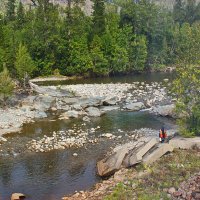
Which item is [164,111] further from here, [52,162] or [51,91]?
[52,162]

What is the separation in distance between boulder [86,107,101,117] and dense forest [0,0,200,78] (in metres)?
28.7

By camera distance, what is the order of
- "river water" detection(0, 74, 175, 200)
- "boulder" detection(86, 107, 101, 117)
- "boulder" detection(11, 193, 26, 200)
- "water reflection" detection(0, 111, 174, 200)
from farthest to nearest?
"boulder" detection(86, 107, 101, 117), "river water" detection(0, 74, 175, 200), "water reflection" detection(0, 111, 174, 200), "boulder" detection(11, 193, 26, 200)

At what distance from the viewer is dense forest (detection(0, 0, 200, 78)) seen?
265 feet

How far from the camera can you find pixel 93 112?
47188mm

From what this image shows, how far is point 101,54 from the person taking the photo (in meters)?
82.6

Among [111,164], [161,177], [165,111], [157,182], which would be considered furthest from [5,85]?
[157,182]

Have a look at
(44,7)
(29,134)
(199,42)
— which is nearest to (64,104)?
(29,134)

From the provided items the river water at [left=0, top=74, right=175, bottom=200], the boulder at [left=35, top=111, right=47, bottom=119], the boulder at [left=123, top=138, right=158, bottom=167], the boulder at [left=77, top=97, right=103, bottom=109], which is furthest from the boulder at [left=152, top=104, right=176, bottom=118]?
the boulder at [left=123, top=138, right=158, bottom=167]

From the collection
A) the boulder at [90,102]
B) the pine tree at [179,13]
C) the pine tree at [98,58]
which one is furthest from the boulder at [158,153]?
the pine tree at [179,13]

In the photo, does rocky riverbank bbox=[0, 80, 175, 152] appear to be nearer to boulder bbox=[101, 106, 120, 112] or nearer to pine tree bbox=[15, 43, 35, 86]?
boulder bbox=[101, 106, 120, 112]

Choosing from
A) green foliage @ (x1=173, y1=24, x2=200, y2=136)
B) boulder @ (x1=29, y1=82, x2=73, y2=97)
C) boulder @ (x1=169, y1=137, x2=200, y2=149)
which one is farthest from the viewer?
boulder @ (x1=29, y1=82, x2=73, y2=97)

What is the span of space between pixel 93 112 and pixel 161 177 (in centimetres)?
2301

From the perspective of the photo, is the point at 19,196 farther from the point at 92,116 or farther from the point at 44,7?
the point at 44,7

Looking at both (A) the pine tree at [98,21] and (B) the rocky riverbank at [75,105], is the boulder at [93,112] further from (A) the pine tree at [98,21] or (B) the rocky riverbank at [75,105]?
(A) the pine tree at [98,21]
